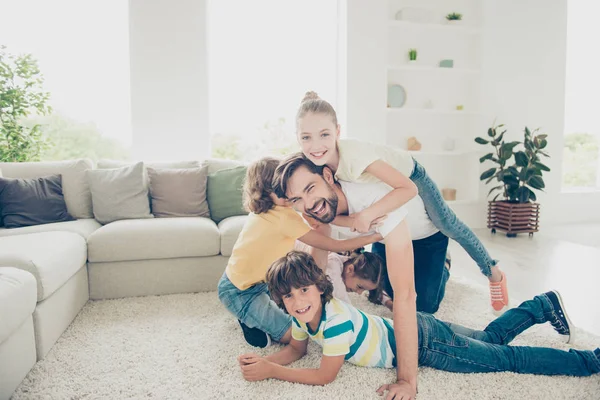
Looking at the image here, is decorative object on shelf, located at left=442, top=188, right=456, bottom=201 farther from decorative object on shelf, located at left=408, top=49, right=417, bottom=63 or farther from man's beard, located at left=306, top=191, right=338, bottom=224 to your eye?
man's beard, located at left=306, top=191, right=338, bottom=224

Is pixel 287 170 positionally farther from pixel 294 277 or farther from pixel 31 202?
pixel 31 202

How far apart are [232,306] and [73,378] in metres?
0.70

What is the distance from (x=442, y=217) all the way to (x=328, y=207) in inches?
33.5

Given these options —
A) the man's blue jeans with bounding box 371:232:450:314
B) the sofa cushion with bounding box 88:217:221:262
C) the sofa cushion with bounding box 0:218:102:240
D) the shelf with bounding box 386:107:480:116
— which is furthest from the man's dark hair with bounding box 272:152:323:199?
the shelf with bounding box 386:107:480:116

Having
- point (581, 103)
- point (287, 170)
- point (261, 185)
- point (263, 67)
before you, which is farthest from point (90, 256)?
point (581, 103)

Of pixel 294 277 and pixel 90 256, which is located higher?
pixel 294 277

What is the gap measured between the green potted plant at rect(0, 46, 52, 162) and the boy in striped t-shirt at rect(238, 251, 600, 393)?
133 inches

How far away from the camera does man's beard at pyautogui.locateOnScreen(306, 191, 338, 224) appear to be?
1.68m

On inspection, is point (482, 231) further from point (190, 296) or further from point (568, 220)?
point (190, 296)

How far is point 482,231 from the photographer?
5.23 metres

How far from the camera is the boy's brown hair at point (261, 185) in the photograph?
1.87 m

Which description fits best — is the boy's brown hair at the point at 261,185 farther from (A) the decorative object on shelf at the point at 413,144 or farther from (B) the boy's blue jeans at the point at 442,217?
(A) the decorative object on shelf at the point at 413,144

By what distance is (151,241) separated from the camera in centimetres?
276

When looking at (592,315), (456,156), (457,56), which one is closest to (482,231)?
(456,156)
